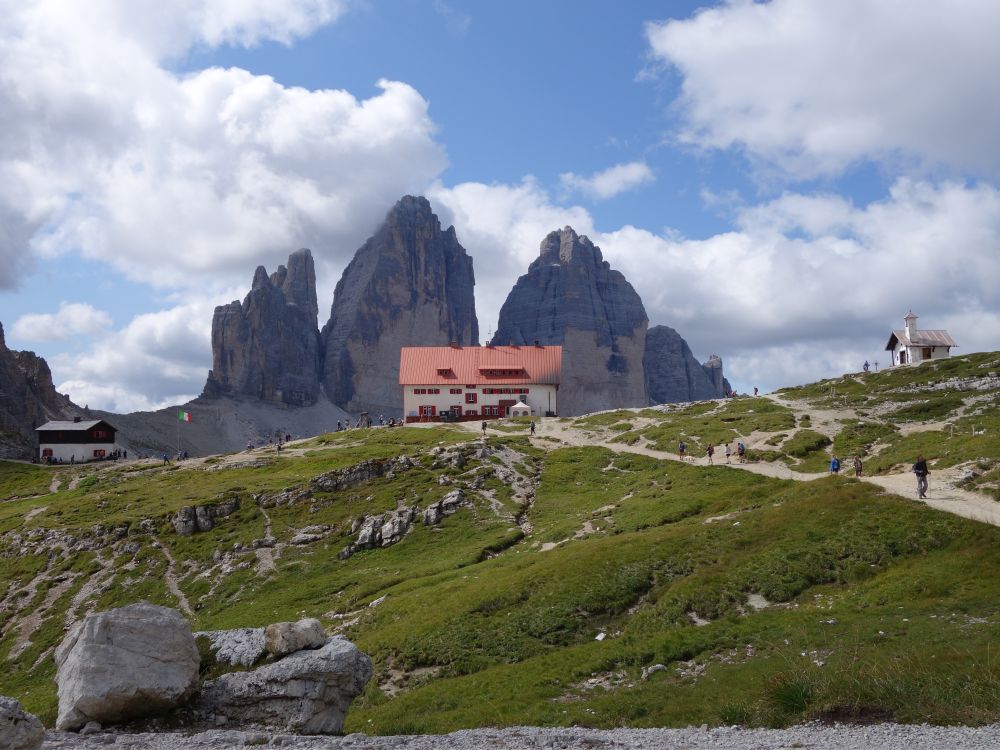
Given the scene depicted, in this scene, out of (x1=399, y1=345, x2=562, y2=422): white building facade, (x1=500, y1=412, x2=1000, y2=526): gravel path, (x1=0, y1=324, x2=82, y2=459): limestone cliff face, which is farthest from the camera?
(x1=0, y1=324, x2=82, y2=459): limestone cliff face

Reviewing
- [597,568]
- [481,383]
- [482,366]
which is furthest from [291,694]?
[482,366]

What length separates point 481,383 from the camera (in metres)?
131

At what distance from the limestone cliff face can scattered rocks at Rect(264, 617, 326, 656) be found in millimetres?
135225

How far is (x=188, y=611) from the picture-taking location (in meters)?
54.5

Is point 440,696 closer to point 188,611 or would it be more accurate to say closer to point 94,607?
point 188,611

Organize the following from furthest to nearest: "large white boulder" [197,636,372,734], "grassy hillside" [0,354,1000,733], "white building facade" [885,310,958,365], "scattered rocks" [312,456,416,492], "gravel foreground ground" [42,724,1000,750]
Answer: "white building facade" [885,310,958,365] < "scattered rocks" [312,456,416,492] < "grassy hillside" [0,354,1000,733] < "large white boulder" [197,636,372,734] < "gravel foreground ground" [42,724,1000,750]

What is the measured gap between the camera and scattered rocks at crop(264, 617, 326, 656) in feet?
70.3

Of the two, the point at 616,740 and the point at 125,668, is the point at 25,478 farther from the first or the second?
the point at 616,740

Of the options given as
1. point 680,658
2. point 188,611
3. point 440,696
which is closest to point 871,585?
point 680,658

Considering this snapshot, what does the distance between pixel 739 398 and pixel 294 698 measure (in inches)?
3809

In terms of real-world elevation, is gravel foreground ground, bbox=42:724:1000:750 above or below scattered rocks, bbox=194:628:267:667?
below

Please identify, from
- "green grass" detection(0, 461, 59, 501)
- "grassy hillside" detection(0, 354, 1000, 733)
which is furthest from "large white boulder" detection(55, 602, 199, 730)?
"green grass" detection(0, 461, 59, 501)

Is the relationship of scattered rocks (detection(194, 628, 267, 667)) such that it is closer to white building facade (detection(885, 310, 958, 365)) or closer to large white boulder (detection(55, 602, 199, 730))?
large white boulder (detection(55, 602, 199, 730))

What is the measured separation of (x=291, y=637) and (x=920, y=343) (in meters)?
112
